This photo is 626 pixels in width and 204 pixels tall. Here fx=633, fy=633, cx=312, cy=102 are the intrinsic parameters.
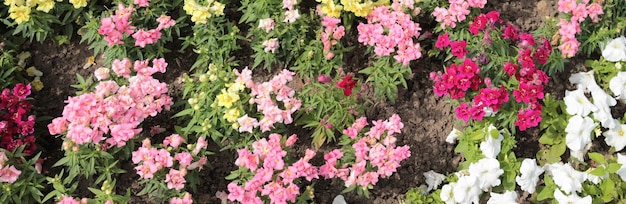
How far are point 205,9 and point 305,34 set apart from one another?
84 centimetres

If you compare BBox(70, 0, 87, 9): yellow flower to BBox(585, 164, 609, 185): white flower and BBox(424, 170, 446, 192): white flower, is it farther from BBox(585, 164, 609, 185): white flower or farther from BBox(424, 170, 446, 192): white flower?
BBox(585, 164, 609, 185): white flower

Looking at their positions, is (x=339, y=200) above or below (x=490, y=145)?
below

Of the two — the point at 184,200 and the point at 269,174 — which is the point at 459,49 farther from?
the point at 184,200

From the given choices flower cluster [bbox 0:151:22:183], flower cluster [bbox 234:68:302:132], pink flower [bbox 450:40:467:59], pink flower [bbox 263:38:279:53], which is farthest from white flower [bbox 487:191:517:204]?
flower cluster [bbox 0:151:22:183]

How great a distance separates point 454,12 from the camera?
4.95m

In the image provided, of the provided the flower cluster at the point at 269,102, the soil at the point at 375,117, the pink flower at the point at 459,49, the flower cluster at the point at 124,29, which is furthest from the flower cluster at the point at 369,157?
the flower cluster at the point at 124,29

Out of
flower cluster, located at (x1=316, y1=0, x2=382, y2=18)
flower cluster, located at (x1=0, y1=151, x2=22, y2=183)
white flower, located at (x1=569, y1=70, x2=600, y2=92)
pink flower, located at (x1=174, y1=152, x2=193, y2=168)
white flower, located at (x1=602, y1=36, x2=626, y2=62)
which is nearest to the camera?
flower cluster, located at (x1=0, y1=151, x2=22, y2=183)

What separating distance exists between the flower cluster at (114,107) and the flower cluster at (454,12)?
2.18m

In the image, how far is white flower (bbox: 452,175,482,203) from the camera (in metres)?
4.64

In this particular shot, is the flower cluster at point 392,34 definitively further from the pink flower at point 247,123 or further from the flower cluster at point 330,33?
the pink flower at point 247,123

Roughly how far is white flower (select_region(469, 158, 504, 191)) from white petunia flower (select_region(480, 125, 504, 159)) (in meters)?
0.05

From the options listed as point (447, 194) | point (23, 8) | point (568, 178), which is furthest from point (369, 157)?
point (23, 8)

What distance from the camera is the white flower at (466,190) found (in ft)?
15.2

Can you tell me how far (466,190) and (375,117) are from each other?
93cm
